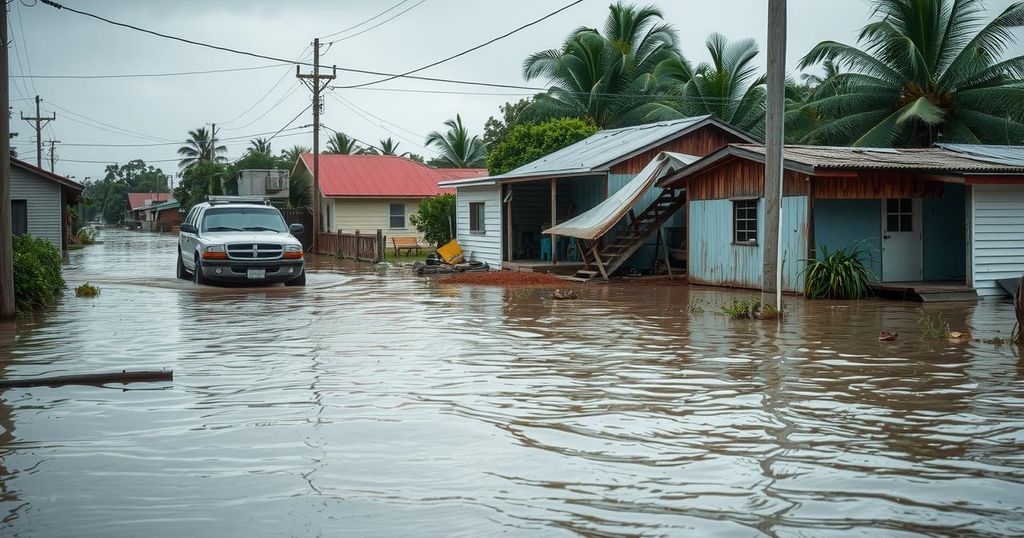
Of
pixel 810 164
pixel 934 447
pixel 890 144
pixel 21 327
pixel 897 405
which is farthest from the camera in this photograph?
pixel 890 144

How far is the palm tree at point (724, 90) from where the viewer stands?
3647 cm

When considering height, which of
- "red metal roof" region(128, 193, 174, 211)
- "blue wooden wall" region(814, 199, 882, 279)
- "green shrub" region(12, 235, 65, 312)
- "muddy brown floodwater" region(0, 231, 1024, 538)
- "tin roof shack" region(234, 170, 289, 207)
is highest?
"red metal roof" region(128, 193, 174, 211)

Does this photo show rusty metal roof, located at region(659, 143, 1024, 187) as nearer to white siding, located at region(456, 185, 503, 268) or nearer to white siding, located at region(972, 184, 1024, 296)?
white siding, located at region(972, 184, 1024, 296)

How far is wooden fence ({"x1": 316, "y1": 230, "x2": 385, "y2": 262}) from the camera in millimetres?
33750

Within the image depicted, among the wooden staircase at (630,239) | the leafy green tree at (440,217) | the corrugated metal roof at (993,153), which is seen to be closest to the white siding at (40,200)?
the leafy green tree at (440,217)

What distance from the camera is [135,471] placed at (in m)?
Answer: 6.46

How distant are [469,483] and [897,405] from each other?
4179 mm

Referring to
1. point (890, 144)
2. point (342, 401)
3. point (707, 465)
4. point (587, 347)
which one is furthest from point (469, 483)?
point (890, 144)

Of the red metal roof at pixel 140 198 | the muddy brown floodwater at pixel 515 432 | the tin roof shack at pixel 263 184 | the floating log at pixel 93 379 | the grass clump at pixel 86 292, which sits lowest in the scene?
the muddy brown floodwater at pixel 515 432

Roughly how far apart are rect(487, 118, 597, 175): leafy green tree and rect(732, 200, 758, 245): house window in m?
13.7

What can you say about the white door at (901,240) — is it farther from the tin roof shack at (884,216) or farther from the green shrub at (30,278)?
the green shrub at (30,278)

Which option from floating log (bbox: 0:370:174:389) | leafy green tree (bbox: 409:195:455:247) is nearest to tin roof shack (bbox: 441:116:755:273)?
leafy green tree (bbox: 409:195:455:247)

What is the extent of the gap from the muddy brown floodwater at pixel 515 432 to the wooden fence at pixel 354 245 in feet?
62.7

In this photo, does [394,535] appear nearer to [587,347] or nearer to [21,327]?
[587,347]
